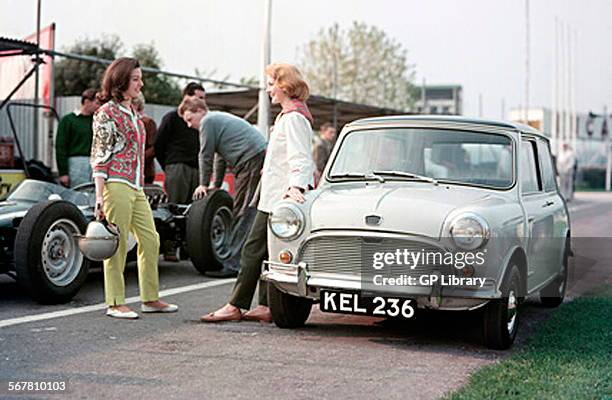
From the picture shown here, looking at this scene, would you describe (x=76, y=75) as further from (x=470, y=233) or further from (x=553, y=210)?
(x=470, y=233)

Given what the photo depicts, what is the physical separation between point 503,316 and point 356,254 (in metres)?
0.98

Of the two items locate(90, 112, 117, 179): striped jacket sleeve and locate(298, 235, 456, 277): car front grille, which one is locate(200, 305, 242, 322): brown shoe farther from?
locate(90, 112, 117, 179): striped jacket sleeve

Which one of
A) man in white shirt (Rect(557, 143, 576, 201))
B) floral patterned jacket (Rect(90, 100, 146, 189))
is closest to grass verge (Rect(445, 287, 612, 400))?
floral patterned jacket (Rect(90, 100, 146, 189))

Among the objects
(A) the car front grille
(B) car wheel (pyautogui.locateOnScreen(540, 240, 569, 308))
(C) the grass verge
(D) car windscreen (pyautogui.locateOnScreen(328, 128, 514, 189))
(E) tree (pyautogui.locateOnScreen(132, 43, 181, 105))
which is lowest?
(C) the grass verge

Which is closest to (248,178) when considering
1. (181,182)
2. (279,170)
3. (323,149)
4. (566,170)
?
(181,182)

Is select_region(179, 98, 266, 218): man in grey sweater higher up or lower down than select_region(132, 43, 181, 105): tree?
lower down

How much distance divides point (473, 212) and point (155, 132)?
5177mm

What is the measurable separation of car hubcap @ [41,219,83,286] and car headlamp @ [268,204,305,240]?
1.94 meters

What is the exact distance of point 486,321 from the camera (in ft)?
16.9

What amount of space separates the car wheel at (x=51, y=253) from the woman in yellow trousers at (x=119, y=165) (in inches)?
22.4

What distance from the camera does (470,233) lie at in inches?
196

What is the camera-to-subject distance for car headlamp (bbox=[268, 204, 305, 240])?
5391 mm

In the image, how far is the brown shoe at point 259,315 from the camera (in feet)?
19.7

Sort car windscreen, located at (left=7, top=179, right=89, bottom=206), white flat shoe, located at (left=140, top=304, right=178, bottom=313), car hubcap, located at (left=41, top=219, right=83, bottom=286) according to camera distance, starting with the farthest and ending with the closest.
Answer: car windscreen, located at (left=7, top=179, right=89, bottom=206) → car hubcap, located at (left=41, top=219, right=83, bottom=286) → white flat shoe, located at (left=140, top=304, right=178, bottom=313)
